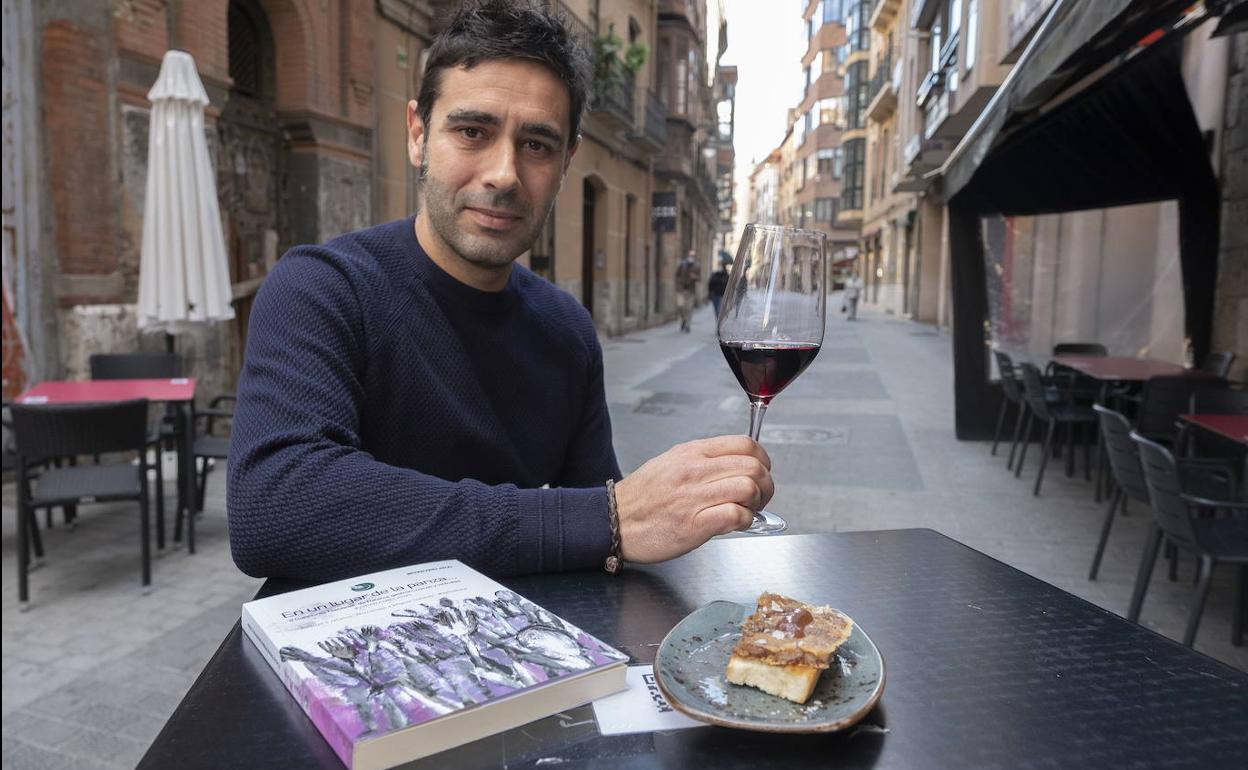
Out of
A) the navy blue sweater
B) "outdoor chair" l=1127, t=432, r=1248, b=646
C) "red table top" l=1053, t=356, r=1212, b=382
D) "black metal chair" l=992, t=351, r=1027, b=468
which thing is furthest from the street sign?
the navy blue sweater

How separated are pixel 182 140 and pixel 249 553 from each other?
230 inches

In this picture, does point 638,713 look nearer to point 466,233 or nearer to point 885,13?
point 466,233

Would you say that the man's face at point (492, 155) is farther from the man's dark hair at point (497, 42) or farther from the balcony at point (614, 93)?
the balcony at point (614, 93)

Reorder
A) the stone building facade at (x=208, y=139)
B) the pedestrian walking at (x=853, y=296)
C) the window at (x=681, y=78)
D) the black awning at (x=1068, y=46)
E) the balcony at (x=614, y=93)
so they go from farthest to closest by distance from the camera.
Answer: the pedestrian walking at (x=853, y=296)
the window at (x=681, y=78)
the balcony at (x=614, y=93)
the stone building facade at (x=208, y=139)
the black awning at (x=1068, y=46)

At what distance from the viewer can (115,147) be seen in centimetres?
651

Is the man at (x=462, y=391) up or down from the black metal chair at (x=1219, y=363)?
up

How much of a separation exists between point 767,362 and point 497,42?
2.92ft

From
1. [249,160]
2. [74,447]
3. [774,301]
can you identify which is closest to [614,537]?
[774,301]

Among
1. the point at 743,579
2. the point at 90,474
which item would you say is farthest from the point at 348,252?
the point at 90,474

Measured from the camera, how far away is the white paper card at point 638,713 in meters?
0.82

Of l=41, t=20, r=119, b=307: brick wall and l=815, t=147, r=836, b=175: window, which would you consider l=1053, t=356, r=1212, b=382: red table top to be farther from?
l=815, t=147, r=836, b=175: window

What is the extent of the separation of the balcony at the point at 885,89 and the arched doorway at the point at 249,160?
23749 millimetres

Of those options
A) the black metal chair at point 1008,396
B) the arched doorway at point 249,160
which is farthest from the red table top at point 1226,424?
the arched doorway at point 249,160

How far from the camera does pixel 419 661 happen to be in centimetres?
86
